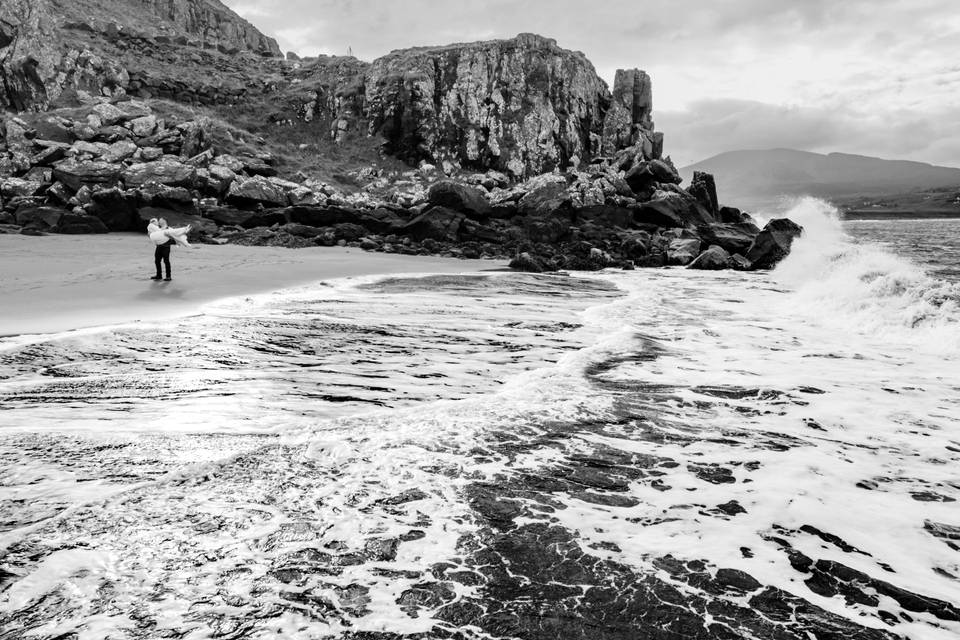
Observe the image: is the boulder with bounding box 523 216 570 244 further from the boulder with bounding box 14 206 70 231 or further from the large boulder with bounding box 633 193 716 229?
the boulder with bounding box 14 206 70 231

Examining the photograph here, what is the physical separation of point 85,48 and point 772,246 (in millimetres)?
52876

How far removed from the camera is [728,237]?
88.6 feet

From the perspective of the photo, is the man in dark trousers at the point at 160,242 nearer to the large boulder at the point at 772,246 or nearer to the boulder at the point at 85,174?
the boulder at the point at 85,174

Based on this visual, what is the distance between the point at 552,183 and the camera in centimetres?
3278

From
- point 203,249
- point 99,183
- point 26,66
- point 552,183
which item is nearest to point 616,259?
point 552,183

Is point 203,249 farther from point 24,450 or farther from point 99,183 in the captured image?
point 24,450

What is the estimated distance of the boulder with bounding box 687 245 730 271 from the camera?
2342cm

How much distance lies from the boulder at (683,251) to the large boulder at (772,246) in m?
2.39

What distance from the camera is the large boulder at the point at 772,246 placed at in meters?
23.2

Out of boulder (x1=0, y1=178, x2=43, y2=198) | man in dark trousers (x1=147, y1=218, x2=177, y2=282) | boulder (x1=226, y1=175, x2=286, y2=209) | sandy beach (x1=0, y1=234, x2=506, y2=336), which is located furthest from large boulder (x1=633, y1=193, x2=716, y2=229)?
boulder (x1=0, y1=178, x2=43, y2=198)

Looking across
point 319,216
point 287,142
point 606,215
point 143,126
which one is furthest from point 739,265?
point 287,142

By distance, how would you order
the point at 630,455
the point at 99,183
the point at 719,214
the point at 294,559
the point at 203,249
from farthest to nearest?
the point at 719,214 < the point at 99,183 < the point at 203,249 < the point at 630,455 < the point at 294,559

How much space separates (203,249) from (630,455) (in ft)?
67.0

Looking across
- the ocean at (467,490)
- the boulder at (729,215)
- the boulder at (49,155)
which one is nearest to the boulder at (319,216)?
the boulder at (49,155)
